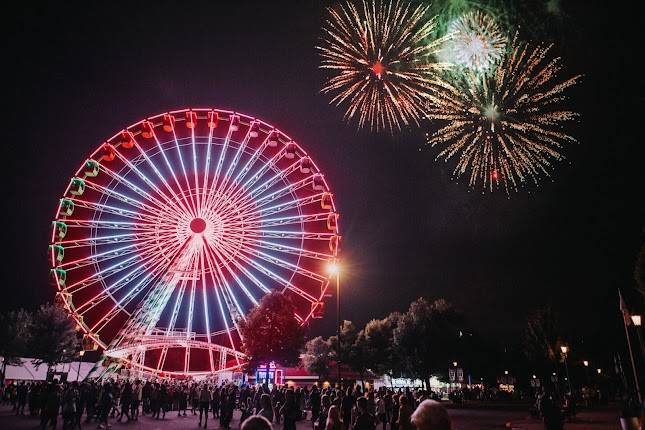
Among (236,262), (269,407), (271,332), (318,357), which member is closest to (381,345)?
(318,357)

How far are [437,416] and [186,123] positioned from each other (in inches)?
1353

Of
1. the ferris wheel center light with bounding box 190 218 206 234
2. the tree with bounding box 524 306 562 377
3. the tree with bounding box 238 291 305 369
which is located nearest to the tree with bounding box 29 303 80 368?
the tree with bounding box 238 291 305 369

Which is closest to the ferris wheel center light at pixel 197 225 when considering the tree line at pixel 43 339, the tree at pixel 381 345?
the tree line at pixel 43 339

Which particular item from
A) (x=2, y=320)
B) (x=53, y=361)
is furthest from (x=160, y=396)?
(x=2, y=320)

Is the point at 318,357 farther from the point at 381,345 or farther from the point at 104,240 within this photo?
the point at 104,240

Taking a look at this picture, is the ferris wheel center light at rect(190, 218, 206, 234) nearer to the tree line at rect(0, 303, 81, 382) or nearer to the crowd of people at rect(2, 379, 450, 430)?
the crowd of people at rect(2, 379, 450, 430)

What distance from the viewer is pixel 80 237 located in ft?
106

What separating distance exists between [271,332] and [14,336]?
1352 inches

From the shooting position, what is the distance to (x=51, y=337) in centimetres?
5244

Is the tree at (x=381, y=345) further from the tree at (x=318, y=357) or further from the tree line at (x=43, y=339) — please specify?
the tree line at (x=43, y=339)

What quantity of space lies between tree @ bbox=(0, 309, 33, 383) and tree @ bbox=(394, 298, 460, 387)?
41456 mm

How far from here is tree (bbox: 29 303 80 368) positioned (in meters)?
52.0

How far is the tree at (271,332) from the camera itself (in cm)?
4397

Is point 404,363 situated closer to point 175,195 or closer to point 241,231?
point 241,231
